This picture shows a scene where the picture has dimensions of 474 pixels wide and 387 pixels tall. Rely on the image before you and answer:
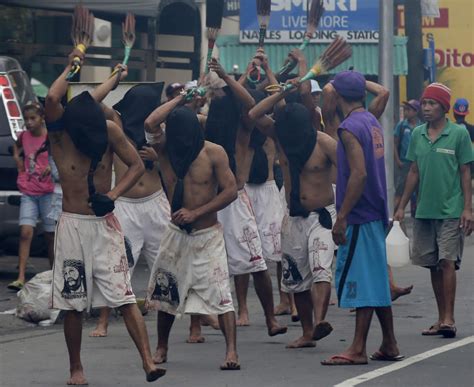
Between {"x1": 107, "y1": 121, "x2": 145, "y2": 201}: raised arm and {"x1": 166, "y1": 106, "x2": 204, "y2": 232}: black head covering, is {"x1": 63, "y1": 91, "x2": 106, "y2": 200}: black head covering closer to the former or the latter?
{"x1": 107, "y1": 121, "x2": 145, "y2": 201}: raised arm

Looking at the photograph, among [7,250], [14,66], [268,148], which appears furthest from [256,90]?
[7,250]

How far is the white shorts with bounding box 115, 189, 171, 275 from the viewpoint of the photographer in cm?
1065

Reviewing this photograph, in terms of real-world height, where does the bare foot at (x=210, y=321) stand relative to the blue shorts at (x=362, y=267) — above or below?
below

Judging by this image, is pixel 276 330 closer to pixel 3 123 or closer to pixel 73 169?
pixel 73 169

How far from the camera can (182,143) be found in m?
8.94

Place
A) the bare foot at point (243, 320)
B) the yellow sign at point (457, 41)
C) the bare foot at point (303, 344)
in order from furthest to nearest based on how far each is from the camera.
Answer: the yellow sign at point (457, 41) → the bare foot at point (243, 320) → the bare foot at point (303, 344)

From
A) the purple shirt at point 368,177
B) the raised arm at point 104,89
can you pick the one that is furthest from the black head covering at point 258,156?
the raised arm at point 104,89

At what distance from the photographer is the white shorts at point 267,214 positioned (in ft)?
37.8

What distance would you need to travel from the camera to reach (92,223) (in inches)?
328

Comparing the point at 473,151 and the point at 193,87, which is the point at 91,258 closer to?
the point at 193,87

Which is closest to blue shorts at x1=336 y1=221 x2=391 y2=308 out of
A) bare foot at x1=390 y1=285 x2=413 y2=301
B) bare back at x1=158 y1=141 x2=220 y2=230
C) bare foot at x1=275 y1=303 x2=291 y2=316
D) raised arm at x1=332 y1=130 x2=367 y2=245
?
raised arm at x1=332 y1=130 x2=367 y2=245

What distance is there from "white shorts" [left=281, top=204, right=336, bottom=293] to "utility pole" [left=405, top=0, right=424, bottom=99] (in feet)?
43.3

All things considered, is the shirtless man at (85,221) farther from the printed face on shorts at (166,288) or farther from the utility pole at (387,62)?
the utility pole at (387,62)

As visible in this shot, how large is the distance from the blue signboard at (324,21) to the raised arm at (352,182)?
14567 mm
